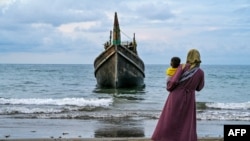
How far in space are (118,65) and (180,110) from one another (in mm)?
22434

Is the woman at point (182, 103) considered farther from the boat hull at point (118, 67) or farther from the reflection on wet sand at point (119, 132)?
the boat hull at point (118, 67)

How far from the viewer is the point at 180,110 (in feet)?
19.3

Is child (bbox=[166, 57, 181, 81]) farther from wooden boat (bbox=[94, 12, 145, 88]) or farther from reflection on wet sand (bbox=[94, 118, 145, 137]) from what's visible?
wooden boat (bbox=[94, 12, 145, 88])

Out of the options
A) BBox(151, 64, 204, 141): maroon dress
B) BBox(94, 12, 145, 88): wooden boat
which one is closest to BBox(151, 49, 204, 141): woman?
BBox(151, 64, 204, 141): maroon dress

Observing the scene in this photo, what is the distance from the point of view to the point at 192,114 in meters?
5.92

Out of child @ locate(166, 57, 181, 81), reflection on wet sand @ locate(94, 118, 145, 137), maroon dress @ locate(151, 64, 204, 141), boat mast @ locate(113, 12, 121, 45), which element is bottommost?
reflection on wet sand @ locate(94, 118, 145, 137)

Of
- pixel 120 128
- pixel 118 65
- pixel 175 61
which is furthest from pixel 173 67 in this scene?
pixel 118 65

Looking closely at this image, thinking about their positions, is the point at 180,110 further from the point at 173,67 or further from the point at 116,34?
the point at 116,34

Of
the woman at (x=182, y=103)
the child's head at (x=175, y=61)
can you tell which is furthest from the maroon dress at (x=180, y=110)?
the child's head at (x=175, y=61)

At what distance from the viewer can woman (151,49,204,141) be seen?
5762 millimetres

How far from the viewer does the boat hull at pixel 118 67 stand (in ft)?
92.1

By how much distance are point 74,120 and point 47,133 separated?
2783 mm

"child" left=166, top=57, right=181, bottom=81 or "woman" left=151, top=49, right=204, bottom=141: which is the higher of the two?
"child" left=166, top=57, right=181, bottom=81

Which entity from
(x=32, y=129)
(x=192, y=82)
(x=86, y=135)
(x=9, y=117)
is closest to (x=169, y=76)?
(x=192, y=82)
